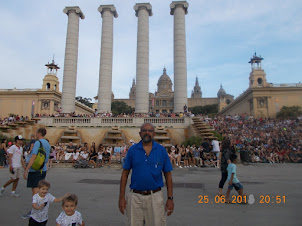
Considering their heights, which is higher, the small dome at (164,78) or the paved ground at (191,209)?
the small dome at (164,78)

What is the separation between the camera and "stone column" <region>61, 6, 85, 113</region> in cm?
3475

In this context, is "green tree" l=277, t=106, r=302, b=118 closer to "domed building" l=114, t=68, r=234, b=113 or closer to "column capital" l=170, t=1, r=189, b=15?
"column capital" l=170, t=1, r=189, b=15

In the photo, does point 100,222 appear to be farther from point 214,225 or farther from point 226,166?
point 226,166

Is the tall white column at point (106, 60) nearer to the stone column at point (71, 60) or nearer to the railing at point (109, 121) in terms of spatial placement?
the stone column at point (71, 60)

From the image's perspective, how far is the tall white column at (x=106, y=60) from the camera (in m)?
34.2

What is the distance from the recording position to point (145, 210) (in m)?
3.13

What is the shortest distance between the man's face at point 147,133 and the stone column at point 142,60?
1170 inches

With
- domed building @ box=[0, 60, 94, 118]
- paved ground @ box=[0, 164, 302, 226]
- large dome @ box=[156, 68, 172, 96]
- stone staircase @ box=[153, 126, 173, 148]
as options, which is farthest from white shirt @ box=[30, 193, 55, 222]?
large dome @ box=[156, 68, 172, 96]

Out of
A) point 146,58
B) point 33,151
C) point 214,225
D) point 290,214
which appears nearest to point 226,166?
point 290,214

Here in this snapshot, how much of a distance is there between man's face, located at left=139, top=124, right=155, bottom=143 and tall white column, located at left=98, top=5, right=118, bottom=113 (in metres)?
31.4

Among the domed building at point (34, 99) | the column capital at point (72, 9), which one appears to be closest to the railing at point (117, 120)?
the column capital at point (72, 9)

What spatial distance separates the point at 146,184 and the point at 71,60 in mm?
35752

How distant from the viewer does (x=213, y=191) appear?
7.25 m

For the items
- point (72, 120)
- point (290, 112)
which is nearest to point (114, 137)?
point (72, 120)
